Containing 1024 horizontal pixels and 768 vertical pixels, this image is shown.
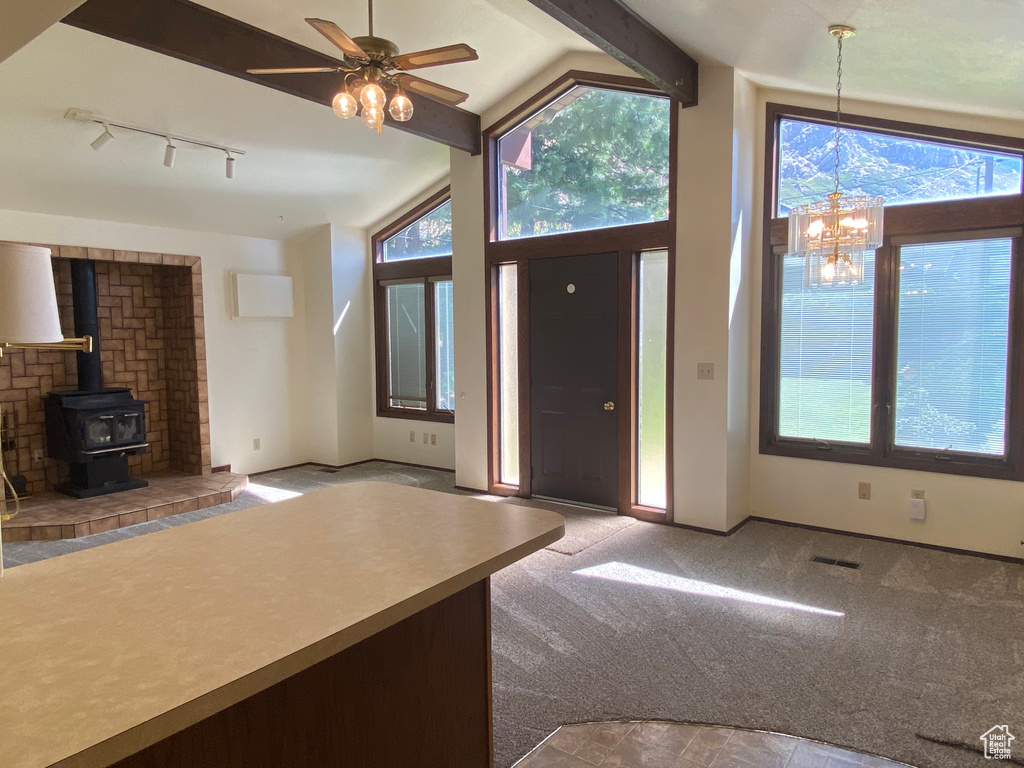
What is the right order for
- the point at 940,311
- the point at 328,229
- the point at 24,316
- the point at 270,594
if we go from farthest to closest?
the point at 328,229 → the point at 940,311 → the point at 24,316 → the point at 270,594

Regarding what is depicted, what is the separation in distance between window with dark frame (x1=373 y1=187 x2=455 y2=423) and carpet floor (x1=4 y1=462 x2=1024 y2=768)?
103 inches

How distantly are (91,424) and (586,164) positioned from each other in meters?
4.32

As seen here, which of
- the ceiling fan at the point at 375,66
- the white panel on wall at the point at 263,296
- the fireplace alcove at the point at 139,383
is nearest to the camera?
the ceiling fan at the point at 375,66

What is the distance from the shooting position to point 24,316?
214cm

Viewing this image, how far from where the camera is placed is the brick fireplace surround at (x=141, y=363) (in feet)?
17.4

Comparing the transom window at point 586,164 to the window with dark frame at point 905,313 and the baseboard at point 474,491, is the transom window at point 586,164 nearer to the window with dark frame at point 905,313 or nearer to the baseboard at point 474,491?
the window with dark frame at point 905,313

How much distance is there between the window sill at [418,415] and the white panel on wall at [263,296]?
1.37 meters

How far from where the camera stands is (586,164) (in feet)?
16.3

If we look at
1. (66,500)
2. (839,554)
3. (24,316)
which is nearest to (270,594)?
(24,316)

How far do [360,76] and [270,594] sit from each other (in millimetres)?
2208

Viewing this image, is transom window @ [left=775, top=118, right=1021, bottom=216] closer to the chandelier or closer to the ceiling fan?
the chandelier

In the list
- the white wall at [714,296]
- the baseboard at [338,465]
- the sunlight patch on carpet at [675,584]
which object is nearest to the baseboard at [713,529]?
the white wall at [714,296]

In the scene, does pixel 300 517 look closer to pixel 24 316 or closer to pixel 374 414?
pixel 24 316

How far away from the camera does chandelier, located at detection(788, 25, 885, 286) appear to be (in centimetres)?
329
